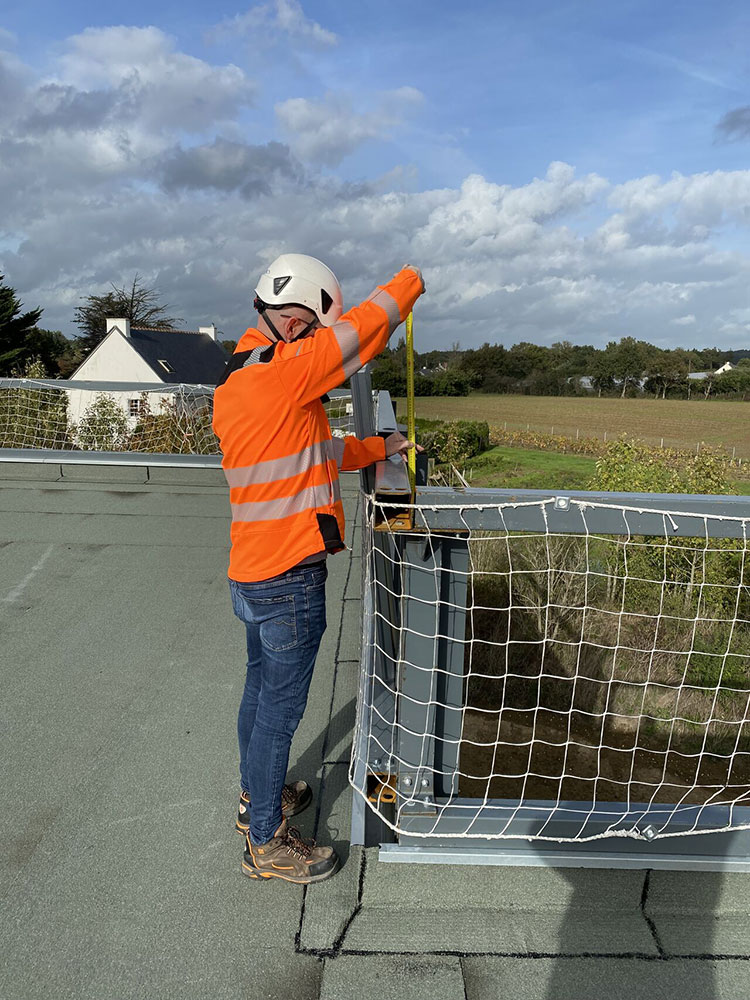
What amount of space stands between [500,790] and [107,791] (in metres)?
2.08

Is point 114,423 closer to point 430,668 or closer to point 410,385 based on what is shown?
point 410,385

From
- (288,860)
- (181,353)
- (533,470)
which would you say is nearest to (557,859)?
(288,860)

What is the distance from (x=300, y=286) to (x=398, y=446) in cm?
62

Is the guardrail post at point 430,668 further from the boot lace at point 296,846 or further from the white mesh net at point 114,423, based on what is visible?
the white mesh net at point 114,423

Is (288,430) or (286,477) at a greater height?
(288,430)

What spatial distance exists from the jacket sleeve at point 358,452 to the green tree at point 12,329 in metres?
41.9

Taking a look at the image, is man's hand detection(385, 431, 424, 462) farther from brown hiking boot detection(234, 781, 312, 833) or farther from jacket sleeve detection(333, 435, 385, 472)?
brown hiking boot detection(234, 781, 312, 833)

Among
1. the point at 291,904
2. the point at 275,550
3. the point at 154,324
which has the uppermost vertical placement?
the point at 154,324

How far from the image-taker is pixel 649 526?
2.18m

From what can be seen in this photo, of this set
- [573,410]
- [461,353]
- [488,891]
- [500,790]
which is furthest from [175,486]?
[461,353]

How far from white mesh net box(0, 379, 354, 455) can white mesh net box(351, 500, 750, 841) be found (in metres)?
3.54

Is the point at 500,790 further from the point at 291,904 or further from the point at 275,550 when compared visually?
the point at 275,550

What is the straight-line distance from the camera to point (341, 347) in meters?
2.01

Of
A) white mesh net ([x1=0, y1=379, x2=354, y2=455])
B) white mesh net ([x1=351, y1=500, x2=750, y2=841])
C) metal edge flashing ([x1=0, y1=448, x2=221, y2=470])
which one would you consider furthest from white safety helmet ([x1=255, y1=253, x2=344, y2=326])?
white mesh net ([x1=0, y1=379, x2=354, y2=455])
